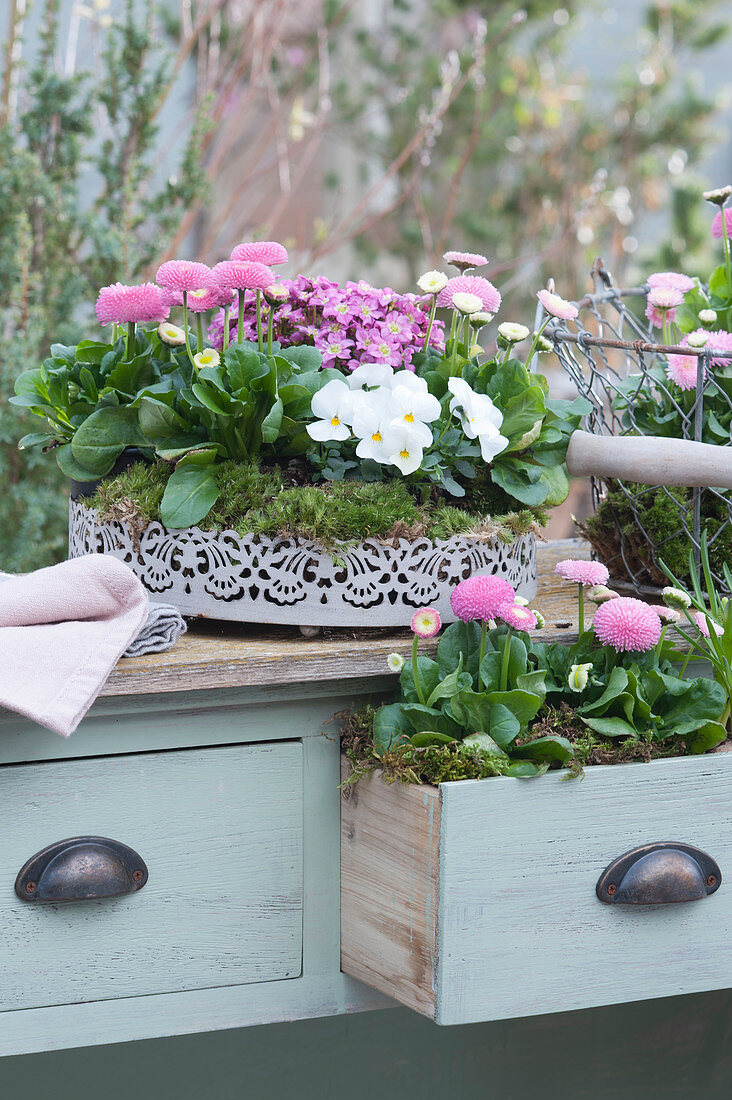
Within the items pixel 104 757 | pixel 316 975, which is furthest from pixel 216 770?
pixel 316 975

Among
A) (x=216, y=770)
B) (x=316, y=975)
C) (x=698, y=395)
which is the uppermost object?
(x=698, y=395)

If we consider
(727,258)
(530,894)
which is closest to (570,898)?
(530,894)

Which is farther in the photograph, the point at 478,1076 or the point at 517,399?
the point at 478,1076

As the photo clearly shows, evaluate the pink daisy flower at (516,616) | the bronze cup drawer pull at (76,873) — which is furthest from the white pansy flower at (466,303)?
the bronze cup drawer pull at (76,873)

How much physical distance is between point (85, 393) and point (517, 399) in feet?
1.11

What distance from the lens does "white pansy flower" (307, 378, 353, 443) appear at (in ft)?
2.57

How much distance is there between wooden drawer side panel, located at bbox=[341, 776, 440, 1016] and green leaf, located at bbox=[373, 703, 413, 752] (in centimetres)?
3

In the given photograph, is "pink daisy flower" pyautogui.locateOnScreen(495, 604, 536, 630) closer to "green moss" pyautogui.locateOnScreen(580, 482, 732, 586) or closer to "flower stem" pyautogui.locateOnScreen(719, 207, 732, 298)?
"green moss" pyautogui.locateOnScreen(580, 482, 732, 586)

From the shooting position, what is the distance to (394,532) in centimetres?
80

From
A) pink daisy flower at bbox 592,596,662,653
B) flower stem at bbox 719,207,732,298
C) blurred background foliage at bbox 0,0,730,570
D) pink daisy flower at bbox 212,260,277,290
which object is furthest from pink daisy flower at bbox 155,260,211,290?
blurred background foliage at bbox 0,0,730,570

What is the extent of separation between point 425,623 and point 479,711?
0.07 meters

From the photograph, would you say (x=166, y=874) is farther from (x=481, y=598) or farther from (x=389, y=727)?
(x=481, y=598)

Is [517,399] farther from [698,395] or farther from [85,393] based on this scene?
[85,393]

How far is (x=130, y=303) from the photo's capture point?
0.87 metres
